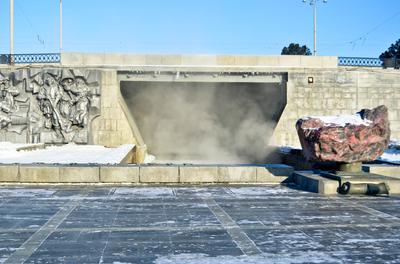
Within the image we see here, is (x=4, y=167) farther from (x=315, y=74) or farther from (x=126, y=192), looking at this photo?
(x=315, y=74)

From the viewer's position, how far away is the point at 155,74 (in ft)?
75.5

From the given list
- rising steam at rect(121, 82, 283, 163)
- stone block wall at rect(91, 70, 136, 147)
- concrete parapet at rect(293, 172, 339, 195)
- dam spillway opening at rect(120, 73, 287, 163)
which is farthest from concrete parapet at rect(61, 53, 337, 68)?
concrete parapet at rect(293, 172, 339, 195)

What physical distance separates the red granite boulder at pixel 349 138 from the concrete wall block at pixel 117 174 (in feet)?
12.7

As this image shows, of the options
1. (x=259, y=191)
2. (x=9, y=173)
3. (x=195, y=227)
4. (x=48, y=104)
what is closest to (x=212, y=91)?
(x=48, y=104)

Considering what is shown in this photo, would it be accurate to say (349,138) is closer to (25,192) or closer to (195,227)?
(195,227)

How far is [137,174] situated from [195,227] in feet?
14.5

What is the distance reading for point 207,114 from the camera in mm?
27281

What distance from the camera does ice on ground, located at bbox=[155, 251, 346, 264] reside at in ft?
14.3

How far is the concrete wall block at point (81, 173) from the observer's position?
1000cm

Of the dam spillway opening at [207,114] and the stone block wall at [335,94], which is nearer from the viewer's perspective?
the stone block wall at [335,94]

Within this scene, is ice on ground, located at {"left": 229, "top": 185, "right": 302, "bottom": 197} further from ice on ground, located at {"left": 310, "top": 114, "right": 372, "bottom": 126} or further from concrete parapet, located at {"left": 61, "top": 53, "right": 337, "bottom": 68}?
concrete parapet, located at {"left": 61, "top": 53, "right": 337, "bottom": 68}

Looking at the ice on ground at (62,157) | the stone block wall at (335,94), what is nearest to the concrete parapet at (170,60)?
the stone block wall at (335,94)

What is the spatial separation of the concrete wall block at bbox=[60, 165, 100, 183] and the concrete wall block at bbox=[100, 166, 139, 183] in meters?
0.14

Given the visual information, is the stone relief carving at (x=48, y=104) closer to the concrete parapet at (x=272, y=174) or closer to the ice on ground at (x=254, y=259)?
the concrete parapet at (x=272, y=174)
